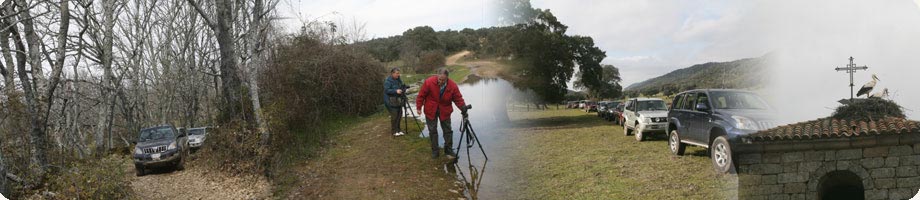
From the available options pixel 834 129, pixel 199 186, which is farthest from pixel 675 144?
pixel 199 186

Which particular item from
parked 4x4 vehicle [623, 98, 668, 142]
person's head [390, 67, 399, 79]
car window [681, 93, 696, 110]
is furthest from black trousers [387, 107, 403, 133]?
car window [681, 93, 696, 110]

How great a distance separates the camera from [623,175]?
3.22 m

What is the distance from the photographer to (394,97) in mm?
8250

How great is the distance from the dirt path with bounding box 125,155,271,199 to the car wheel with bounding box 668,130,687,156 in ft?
16.3

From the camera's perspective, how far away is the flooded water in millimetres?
3906

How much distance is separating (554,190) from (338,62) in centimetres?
828

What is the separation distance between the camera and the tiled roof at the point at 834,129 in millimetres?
2652

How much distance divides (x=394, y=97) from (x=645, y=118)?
4.93m

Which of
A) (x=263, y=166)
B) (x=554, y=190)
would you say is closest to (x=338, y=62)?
(x=263, y=166)

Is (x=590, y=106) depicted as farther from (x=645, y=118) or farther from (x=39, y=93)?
(x=39, y=93)

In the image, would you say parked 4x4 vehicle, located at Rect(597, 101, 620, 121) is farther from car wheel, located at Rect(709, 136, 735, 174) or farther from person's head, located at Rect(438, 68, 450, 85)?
person's head, located at Rect(438, 68, 450, 85)

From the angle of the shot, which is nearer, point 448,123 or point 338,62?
point 448,123

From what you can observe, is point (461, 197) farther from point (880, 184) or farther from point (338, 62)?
point (338, 62)

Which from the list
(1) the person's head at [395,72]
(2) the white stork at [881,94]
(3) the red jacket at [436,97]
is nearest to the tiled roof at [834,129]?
(2) the white stork at [881,94]
